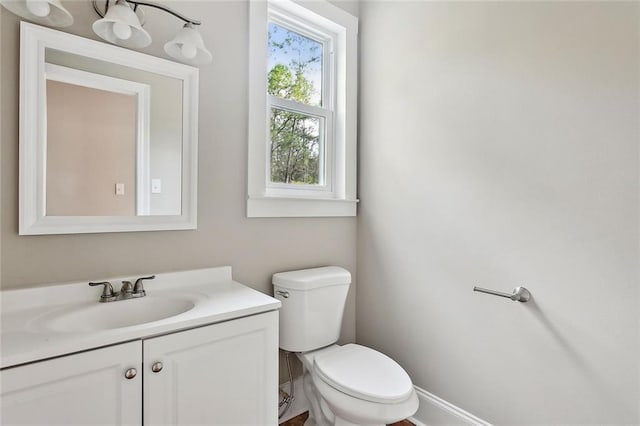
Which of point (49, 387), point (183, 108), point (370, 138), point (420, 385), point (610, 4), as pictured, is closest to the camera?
point (49, 387)

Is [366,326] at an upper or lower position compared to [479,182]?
lower

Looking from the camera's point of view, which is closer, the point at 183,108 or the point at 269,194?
the point at 183,108

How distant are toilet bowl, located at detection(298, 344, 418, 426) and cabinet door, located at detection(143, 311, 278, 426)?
26 centimetres

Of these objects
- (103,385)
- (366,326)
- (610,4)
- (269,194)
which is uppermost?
(610,4)

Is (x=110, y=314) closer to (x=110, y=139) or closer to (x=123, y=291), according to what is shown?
(x=123, y=291)

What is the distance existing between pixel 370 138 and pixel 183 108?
1034mm

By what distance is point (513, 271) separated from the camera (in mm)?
1335

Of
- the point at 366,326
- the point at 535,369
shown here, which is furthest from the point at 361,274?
the point at 535,369

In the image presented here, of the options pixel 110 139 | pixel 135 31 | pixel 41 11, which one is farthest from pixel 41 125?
pixel 135 31

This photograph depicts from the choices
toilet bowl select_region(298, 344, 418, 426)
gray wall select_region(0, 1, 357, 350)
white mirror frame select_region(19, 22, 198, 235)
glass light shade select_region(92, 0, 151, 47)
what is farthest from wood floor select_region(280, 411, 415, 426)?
glass light shade select_region(92, 0, 151, 47)

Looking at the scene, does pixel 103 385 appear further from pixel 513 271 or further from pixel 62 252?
pixel 513 271

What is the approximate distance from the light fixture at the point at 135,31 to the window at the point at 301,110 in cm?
34

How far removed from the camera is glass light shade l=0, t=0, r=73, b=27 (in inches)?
38.9

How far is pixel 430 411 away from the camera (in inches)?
63.8
